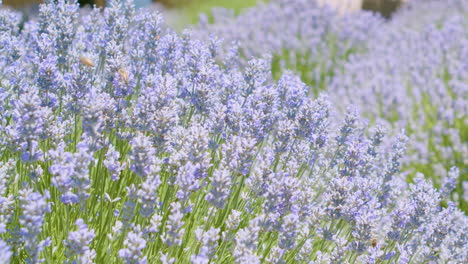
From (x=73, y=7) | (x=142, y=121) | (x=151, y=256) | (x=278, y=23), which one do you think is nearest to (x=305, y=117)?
(x=142, y=121)

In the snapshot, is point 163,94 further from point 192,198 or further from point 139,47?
point 139,47

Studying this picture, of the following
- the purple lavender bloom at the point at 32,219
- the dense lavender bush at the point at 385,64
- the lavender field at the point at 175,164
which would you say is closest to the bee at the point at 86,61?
the lavender field at the point at 175,164

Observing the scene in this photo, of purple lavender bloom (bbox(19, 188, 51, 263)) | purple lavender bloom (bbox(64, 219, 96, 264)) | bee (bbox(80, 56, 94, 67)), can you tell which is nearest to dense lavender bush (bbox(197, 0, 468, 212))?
bee (bbox(80, 56, 94, 67))

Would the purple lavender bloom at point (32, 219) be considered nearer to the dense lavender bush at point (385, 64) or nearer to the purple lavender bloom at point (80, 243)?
→ the purple lavender bloom at point (80, 243)

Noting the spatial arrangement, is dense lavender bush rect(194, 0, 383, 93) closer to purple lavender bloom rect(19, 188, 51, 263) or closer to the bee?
the bee

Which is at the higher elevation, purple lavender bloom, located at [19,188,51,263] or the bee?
the bee

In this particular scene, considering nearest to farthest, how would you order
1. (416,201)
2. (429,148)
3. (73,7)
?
(416,201) < (73,7) < (429,148)
